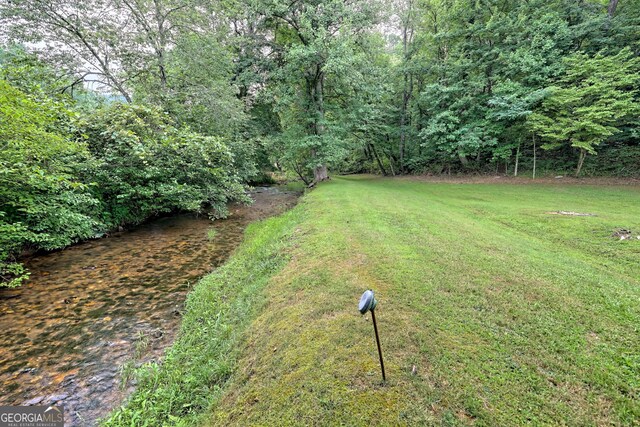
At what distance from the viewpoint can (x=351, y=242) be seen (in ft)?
19.4

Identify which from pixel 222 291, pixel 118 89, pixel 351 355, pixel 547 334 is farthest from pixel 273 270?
pixel 118 89

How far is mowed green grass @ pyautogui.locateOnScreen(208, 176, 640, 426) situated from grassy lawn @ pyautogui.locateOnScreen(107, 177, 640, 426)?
14 millimetres

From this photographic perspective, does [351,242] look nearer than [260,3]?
Yes

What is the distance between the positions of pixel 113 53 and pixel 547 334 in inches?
636

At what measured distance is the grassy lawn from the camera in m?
2.18

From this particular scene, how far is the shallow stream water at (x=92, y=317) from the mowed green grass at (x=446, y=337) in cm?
165

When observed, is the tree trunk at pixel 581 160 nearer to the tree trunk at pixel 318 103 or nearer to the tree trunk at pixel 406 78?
the tree trunk at pixel 406 78

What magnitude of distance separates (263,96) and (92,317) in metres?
15.6

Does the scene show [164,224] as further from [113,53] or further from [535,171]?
[535,171]

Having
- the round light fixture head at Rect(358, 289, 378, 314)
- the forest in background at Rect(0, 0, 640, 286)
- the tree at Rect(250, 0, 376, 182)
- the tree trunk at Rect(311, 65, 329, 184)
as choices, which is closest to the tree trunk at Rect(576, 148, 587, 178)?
the forest in background at Rect(0, 0, 640, 286)

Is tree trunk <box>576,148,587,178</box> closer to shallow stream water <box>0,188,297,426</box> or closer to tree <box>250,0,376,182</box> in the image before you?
tree <box>250,0,376,182</box>

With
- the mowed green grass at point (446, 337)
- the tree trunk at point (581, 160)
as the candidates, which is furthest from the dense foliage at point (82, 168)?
the tree trunk at point (581, 160)

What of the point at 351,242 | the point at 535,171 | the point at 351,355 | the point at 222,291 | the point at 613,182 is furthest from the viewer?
the point at 535,171

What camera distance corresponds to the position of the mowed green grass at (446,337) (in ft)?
7.07
